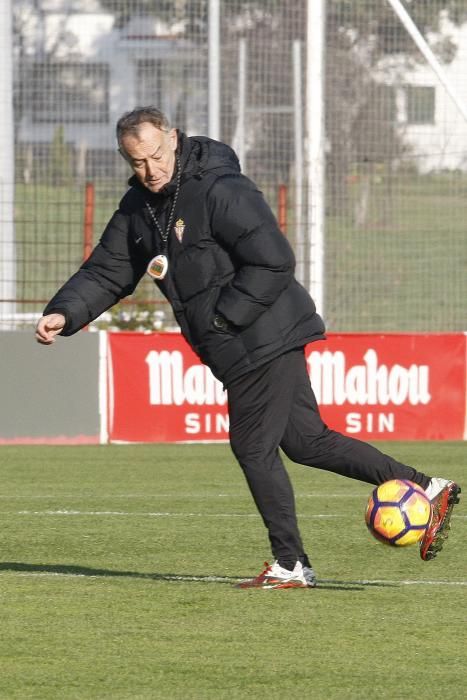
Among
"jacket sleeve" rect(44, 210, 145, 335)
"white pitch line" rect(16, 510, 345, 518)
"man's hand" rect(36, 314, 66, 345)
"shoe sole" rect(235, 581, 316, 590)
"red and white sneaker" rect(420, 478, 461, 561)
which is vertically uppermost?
"jacket sleeve" rect(44, 210, 145, 335)

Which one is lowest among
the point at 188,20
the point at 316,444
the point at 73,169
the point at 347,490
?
the point at 347,490

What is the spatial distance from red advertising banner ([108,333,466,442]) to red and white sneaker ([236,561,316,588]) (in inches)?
312

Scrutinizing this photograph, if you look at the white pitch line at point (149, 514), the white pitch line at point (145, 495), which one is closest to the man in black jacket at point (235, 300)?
the white pitch line at point (149, 514)

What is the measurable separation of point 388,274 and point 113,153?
3720 mm

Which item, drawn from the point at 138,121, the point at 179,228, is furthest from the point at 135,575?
the point at 138,121

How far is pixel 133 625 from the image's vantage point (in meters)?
6.51

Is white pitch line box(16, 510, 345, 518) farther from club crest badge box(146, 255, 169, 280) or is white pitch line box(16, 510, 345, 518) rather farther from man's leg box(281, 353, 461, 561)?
club crest badge box(146, 255, 169, 280)

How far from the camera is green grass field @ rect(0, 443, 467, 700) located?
561 centimetres

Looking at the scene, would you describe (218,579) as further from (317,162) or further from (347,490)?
(317,162)

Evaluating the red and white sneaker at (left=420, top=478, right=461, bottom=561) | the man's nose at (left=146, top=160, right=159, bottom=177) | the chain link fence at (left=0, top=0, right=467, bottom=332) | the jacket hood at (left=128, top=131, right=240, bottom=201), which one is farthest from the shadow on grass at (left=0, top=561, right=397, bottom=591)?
the chain link fence at (left=0, top=0, right=467, bottom=332)

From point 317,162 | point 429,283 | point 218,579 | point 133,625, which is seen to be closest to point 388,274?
point 429,283

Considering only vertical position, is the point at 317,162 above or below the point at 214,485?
above

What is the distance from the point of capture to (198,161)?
7148mm

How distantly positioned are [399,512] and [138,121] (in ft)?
6.35
